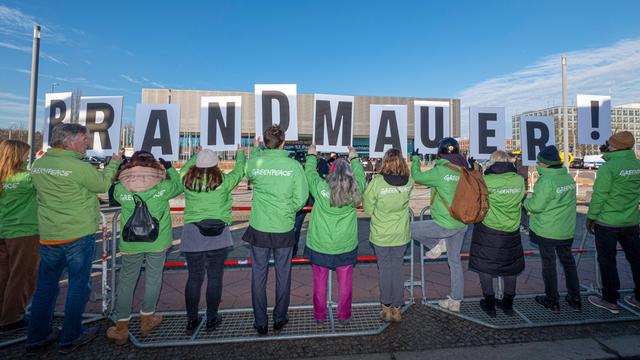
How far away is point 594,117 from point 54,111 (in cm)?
860

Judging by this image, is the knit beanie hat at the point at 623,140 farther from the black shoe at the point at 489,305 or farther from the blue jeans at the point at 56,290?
the blue jeans at the point at 56,290

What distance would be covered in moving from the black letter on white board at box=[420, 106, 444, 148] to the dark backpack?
1.37m

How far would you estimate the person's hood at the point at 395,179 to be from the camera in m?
3.60

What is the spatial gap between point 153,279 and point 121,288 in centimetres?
31

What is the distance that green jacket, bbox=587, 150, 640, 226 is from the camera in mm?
3941

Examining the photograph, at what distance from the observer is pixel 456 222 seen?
3.90 meters

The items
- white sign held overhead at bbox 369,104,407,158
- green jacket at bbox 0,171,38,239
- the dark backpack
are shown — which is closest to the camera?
green jacket at bbox 0,171,38,239

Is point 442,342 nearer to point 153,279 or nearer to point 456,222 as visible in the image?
point 456,222

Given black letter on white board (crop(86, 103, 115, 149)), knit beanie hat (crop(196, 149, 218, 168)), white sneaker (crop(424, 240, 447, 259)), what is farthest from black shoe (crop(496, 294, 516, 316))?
black letter on white board (crop(86, 103, 115, 149))

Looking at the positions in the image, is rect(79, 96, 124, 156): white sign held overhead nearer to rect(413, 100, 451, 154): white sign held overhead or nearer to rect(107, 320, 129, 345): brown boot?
rect(107, 320, 129, 345): brown boot

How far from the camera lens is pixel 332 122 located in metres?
4.94

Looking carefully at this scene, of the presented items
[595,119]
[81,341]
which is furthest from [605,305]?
[81,341]

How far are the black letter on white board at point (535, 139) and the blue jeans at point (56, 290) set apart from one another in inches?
245

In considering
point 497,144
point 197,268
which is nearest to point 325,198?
point 197,268
